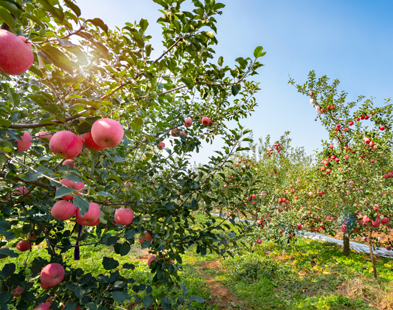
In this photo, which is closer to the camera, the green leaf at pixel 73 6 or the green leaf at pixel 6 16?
the green leaf at pixel 6 16

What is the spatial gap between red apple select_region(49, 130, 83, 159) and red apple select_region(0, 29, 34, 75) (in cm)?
30

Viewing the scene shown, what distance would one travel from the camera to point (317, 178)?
21.7ft

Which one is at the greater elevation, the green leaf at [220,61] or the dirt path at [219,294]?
the green leaf at [220,61]

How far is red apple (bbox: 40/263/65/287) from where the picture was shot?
175cm

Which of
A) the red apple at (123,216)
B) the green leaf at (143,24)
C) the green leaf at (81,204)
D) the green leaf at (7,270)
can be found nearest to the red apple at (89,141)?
the green leaf at (81,204)

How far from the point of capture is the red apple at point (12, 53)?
0.79 metres

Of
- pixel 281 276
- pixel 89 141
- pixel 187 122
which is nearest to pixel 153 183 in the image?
pixel 187 122

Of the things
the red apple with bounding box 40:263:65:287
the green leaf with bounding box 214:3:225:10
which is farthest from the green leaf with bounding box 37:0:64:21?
the red apple with bounding box 40:263:65:287

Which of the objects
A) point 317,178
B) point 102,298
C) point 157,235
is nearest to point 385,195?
point 317,178

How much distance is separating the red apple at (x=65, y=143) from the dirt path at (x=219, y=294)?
4.34 meters

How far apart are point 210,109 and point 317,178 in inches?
201

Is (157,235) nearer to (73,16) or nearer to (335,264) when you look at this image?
(73,16)

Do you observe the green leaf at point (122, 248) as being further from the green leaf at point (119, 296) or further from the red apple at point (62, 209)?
the red apple at point (62, 209)

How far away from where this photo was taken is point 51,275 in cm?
176
